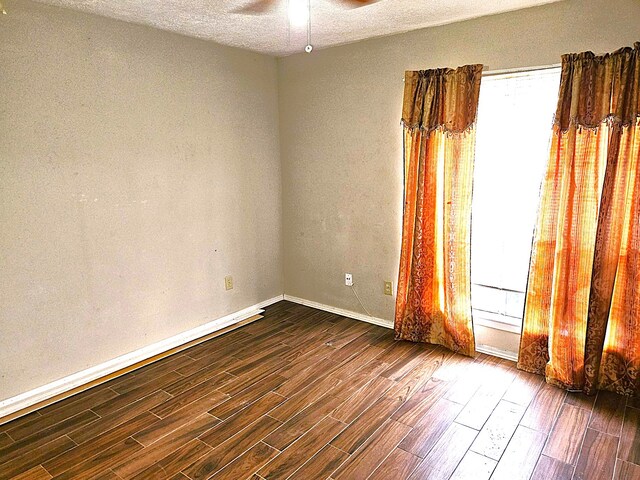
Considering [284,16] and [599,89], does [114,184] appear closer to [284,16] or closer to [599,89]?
[284,16]

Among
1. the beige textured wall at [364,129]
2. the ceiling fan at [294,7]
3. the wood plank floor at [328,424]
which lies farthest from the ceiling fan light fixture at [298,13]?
the wood plank floor at [328,424]

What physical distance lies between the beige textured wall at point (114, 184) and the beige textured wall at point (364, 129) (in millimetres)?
448

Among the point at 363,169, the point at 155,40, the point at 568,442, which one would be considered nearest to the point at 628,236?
the point at 568,442

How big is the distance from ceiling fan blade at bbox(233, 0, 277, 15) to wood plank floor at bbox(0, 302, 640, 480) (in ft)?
7.66

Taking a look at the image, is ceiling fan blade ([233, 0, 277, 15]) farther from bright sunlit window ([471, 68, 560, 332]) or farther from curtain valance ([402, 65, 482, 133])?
bright sunlit window ([471, 68, 560, 332])

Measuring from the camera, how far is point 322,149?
390 cm

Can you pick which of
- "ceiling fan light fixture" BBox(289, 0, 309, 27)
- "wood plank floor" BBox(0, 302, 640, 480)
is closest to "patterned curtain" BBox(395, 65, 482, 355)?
"wood plank floor" BBox(0, 302, 640, 480)

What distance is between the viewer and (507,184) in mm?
3002

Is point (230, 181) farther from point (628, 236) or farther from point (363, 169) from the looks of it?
point (628, 236)

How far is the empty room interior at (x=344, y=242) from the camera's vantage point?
7.75 feet

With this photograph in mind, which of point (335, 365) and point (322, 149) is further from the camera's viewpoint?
point (322, 149)

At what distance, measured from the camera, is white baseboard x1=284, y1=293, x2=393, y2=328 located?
3.78 metres

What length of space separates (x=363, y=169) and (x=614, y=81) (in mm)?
1788

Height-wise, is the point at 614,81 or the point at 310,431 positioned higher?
the point at 614,81
